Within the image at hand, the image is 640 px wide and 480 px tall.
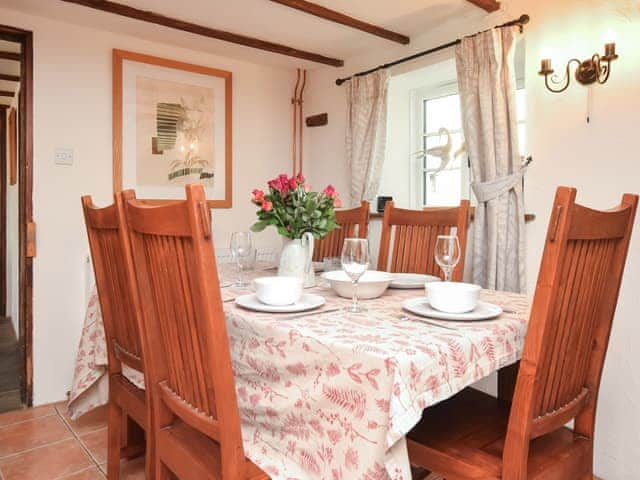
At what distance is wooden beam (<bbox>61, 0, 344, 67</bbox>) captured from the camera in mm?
2488

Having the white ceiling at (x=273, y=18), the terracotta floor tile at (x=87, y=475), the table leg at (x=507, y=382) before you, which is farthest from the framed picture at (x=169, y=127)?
the table leg at (x=507, y=382)

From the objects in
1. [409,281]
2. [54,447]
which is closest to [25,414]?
[54,447]

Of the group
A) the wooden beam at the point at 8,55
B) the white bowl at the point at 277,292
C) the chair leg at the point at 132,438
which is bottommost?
the chair leg at the point at 132,438

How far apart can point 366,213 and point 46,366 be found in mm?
2034

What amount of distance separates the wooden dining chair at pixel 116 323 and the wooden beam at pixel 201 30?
4.54ft

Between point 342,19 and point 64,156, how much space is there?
178cm

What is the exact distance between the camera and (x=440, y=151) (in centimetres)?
305

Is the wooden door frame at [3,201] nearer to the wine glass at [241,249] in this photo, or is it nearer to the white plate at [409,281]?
the wine glass at [241,249]

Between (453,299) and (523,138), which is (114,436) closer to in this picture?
(453,299)

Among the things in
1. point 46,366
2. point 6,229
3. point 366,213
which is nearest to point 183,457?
point 366,213

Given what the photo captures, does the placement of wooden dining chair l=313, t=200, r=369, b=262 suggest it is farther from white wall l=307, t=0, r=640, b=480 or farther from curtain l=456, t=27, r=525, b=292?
white wall l=307, t=0, r=640, b=480

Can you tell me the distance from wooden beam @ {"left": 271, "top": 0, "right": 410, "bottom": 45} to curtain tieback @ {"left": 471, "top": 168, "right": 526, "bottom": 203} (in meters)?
1.12

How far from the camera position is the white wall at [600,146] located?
76.7 inches

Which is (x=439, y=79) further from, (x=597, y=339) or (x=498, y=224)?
(x=597, y=339)
